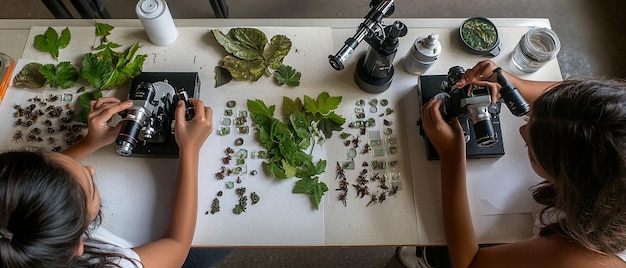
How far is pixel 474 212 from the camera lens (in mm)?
996

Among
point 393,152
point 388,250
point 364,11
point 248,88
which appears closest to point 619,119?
point 393,152

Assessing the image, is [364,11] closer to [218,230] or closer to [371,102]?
[371,102]

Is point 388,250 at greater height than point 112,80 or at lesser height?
lesser

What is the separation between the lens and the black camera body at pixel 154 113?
906 mm

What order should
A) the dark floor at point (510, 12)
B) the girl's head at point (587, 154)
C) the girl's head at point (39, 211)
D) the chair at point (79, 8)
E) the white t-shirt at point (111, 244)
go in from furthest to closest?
1. the dark floor at point (510, 12)
2. the chair at point (79, 8)
3. the white t-shirt at point (111, 244)
4. the girl's head at point (587, 154)
5. the girl's head at point (39, 211)

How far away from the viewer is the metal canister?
1.06 metres

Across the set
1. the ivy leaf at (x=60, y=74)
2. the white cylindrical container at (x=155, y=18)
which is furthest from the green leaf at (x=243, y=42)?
the ivy leaf at (x=60, y=74)

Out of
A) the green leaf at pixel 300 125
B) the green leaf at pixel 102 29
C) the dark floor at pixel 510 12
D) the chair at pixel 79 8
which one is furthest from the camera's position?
the dark floor at pixel 510 12

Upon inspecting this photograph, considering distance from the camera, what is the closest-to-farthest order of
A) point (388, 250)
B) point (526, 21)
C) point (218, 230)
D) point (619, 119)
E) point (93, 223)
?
point (619, 119) → point (93, 223) → point (218, 230) → point (526, 21) → point (388, 250)

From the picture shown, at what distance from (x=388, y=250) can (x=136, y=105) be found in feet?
3.62

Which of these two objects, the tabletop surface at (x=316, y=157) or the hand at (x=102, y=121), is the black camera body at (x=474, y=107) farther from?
the hand at (x=102, y=121)

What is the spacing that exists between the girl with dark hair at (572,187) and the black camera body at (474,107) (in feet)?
0.11

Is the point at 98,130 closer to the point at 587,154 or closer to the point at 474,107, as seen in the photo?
the point at 474,107

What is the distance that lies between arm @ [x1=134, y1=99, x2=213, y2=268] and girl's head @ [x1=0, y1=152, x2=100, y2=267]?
193 mm
